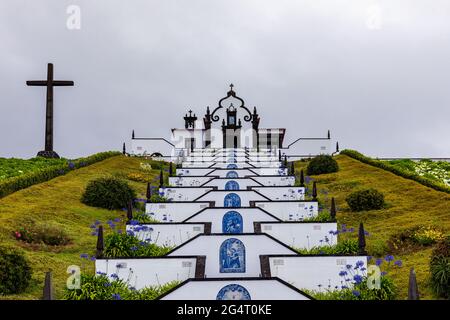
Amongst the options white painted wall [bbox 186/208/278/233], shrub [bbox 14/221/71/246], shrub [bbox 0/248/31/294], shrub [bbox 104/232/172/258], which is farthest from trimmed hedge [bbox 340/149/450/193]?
shrub [bbox 0/248/31/294]

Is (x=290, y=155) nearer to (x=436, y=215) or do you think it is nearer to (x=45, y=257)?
(x=436, y=215)

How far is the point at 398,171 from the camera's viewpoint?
119 ft

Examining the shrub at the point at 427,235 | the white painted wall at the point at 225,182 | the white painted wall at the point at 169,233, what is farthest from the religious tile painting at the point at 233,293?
the white painted wall at the point at 225,182

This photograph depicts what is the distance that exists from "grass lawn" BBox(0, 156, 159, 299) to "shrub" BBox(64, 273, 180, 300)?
49.0 inches

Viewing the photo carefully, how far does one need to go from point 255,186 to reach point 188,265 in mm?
11050

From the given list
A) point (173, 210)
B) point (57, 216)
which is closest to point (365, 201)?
point (173, 210)

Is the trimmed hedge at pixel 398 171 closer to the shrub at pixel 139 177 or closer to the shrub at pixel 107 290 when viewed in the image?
the shrub at pixel 139 177

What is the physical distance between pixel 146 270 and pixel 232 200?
8629mm

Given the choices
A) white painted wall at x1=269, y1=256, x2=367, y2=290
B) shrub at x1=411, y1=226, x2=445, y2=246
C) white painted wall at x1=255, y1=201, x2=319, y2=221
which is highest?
white painted wall at x1=255, y1=201, x2=319, y2=221

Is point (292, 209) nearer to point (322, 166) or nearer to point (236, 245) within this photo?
point (236, 245)

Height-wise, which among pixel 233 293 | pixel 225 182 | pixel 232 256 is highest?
pixel 225 182

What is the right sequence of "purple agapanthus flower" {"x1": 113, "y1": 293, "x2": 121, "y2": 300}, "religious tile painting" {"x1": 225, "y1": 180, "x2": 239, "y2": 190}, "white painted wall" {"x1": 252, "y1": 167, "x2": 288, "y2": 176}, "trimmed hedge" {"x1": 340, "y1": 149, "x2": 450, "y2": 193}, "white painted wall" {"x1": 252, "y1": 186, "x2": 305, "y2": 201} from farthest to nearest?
"white painted wall" {"x1": 252, "y1": 167, "x2": 288, "y2": 176}, "trimmed hedge" {"x1": 340, "y1": 149, "x2": 450, "y2": 193}, "religious tile painting" {"x1": 225, "y1": 180, "x2": 239, "y2": 190}, "white painted wall" {"x1": 252, "y1": 186, "x2": 305, "y2": 201}, "purple agapanthus flower" {"x1": 113, "y1": 293, "x2": 121, "y2": 300}

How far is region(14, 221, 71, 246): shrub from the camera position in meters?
22.6

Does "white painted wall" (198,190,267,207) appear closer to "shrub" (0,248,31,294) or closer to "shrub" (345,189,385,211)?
"shrub" (345,189,385,211)
